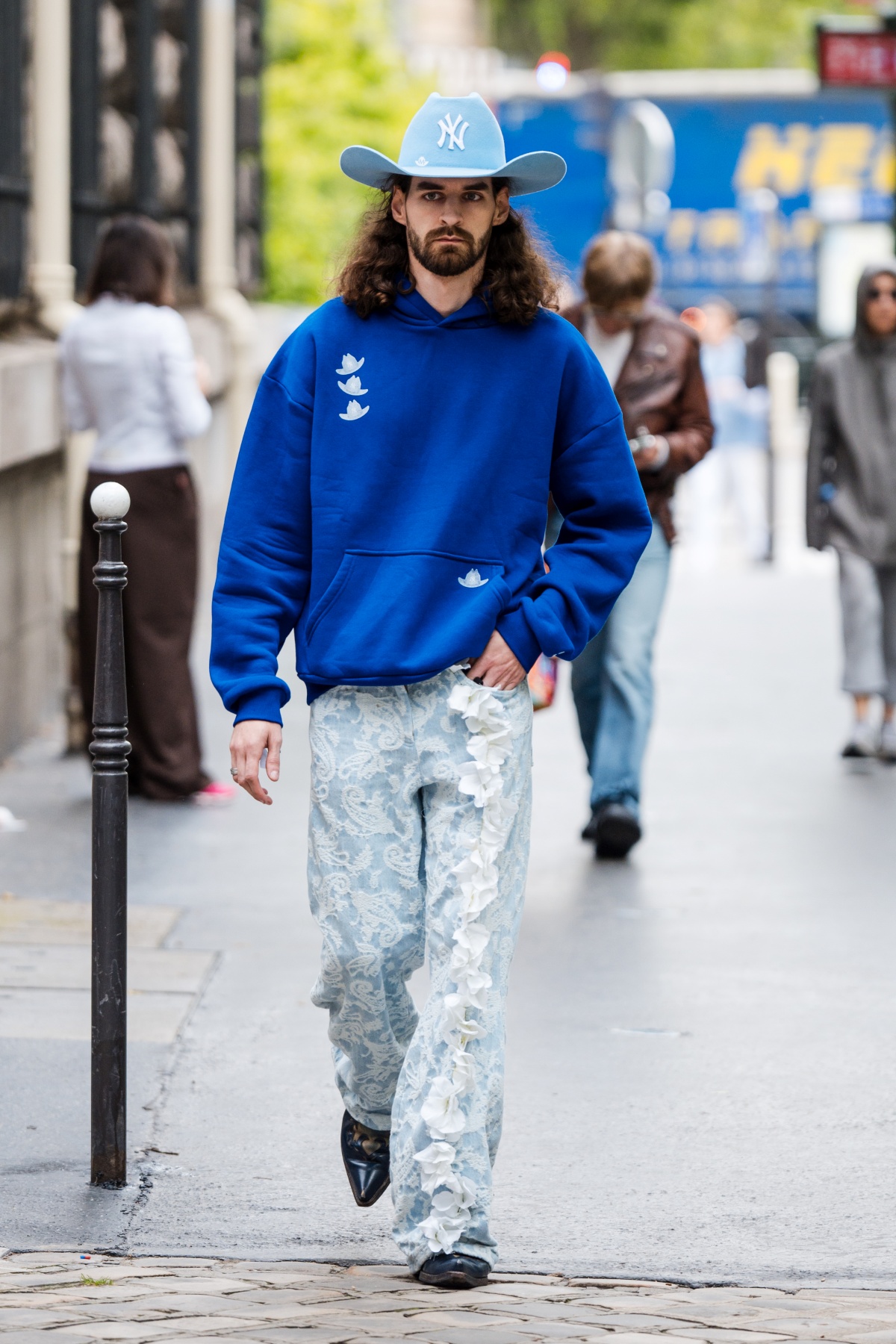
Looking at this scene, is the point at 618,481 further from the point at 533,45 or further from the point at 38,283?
the point at 533,45

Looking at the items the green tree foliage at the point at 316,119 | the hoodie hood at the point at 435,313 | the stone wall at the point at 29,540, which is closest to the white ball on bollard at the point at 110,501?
the hoodie hood at the point at 435,313

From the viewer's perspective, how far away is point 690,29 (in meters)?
54.6

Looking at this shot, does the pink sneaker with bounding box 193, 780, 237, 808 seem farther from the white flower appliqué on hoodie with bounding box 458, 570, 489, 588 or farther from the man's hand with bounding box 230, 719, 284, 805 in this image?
the white flower appliqué on hoodie with bounding box 458, 570, 489, 588

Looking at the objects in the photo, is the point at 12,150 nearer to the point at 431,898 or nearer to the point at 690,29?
the point at 431,898

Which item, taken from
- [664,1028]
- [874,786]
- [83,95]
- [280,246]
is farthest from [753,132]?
[664,1028]

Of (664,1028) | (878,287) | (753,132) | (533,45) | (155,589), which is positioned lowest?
(664,1028)

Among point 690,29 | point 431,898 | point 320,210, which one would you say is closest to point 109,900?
point 431,898

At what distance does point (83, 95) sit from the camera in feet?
38.8

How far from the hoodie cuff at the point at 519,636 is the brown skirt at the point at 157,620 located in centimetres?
462

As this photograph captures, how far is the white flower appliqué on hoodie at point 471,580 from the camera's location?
3.91m

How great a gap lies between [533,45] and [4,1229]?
194 ft

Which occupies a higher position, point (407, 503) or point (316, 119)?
point (316, 119)

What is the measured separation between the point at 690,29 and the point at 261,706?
175 feet

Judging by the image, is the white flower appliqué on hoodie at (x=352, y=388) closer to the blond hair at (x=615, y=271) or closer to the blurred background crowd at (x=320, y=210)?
the blurred background crowd at (x=320, y=210)
